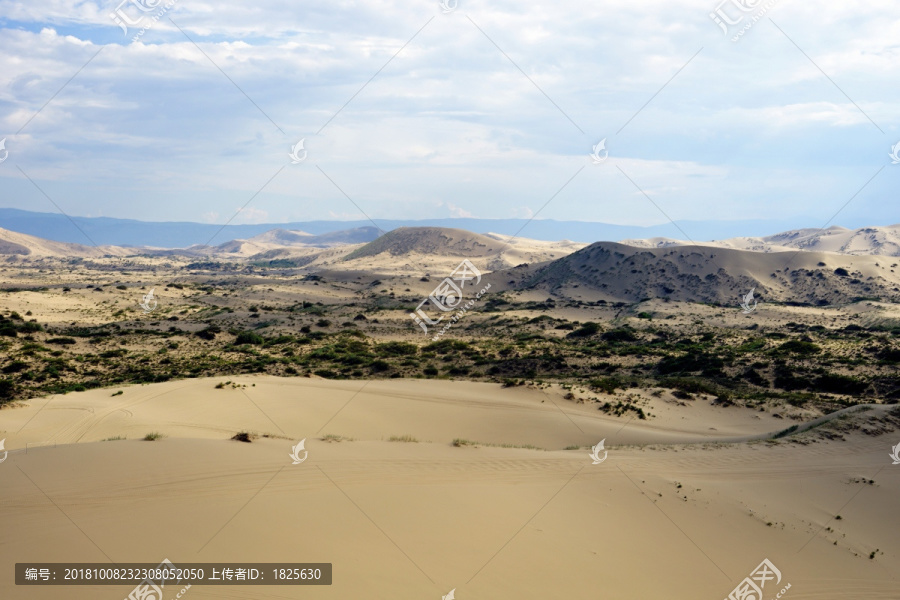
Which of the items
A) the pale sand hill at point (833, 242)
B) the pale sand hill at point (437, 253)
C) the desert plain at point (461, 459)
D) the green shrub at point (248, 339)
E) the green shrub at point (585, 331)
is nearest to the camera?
the desert plain at point (461, 459)

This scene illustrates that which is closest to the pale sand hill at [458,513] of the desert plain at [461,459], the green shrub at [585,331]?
the desert plain at [461,459]

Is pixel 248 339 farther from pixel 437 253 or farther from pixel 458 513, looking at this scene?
pixel 437 253

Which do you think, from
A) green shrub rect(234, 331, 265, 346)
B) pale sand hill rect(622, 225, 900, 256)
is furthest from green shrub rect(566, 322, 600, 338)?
pale sand hill rect(622, 225, 900, 256)

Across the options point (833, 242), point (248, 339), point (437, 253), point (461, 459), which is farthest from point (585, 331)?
point (833, 242)

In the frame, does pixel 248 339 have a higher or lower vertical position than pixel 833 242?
lower

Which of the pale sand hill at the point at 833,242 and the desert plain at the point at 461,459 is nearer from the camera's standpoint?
the desert plain at the point at 461,459

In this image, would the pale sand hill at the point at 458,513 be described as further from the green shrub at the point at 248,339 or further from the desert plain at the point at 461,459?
the green shrub at the point at 248,339
